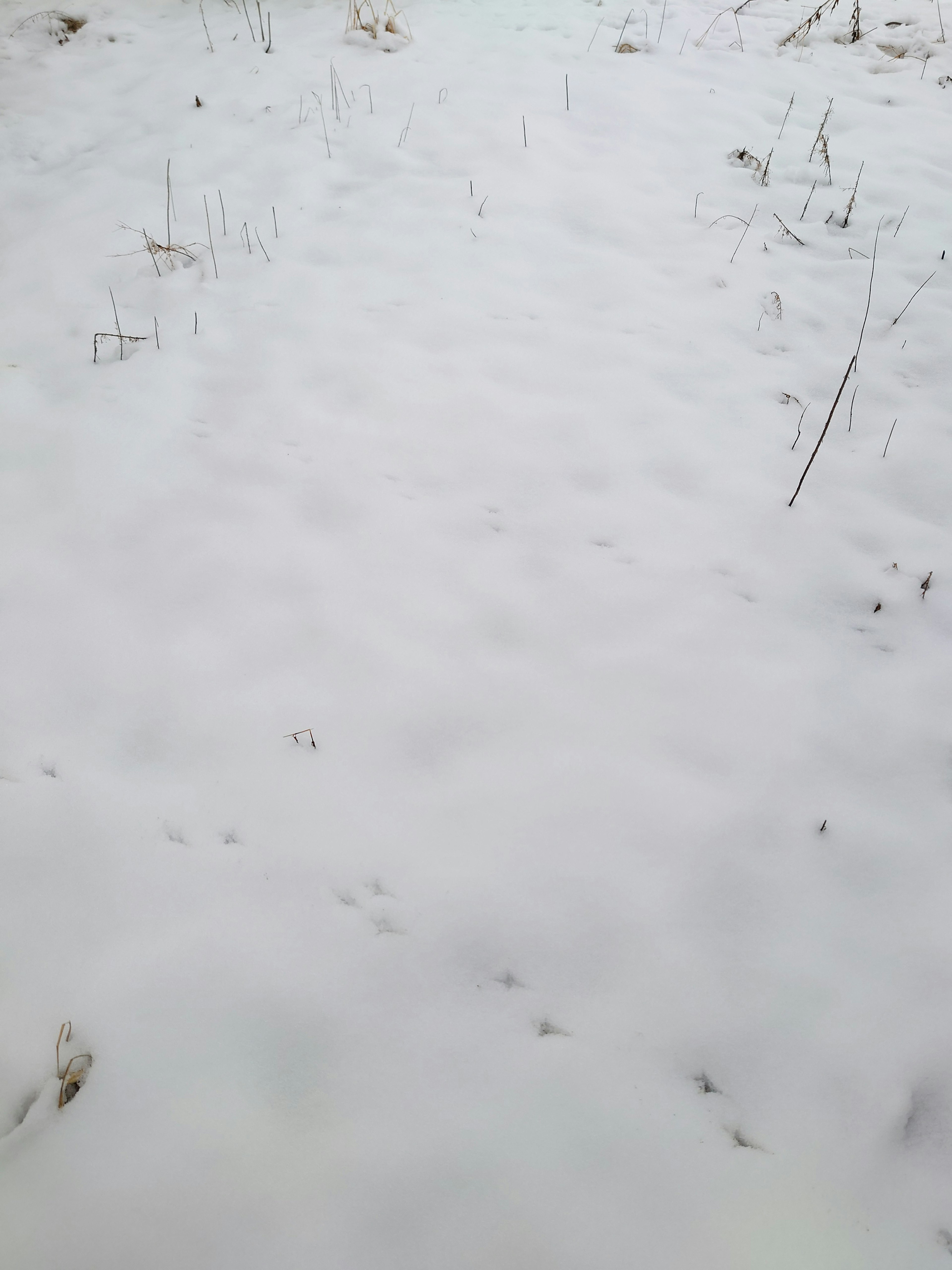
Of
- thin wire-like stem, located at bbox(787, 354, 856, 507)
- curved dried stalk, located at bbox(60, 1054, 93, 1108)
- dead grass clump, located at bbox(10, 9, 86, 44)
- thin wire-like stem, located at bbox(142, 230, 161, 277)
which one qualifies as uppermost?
dead grass clump, located at bbox(10, 9, 86, 44)

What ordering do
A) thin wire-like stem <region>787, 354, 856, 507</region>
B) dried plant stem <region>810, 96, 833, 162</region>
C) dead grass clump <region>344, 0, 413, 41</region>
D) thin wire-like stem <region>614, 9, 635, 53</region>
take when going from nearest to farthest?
1. thin wire-like stem <region>787, 354, 856, 507</region>
2. dried plant stem <region>810, 96, 833, 162</region>
3. thin wire-like stem <region>614, 9, 635, 53</region>
4. dead grass clump <region>344, 0, 413, 41</region>

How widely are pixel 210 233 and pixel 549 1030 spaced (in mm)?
2984

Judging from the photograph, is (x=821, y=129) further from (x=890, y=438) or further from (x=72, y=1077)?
(x=72, y=1077)

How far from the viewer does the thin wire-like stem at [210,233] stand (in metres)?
2.65

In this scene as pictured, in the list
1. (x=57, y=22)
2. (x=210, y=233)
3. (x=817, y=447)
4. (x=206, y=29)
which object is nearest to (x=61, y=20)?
(x=57, y=22)

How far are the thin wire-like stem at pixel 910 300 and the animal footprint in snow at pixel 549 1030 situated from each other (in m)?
2.47

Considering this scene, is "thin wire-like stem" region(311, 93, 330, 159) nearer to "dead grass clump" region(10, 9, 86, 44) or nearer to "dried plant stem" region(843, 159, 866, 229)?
"dead grass clump" region(10, 9, 86, 44)

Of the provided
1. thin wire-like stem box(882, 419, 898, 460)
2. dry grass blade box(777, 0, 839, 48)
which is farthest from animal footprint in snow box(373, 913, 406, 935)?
dry grass blade box(777, 0, 839, 48)

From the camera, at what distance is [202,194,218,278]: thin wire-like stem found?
2.65 m

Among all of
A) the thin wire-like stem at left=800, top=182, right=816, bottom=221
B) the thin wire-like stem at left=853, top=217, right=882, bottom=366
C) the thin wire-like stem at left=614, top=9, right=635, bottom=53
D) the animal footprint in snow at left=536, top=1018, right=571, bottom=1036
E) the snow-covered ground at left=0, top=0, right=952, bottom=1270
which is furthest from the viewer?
the thin wire-like stem at left=614, top=9, right=635, bottom=53

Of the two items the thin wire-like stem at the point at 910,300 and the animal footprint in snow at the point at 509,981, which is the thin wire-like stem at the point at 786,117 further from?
the animal footprint in snow at the point at 509,981

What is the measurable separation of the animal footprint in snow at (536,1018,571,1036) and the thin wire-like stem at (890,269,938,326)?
247cm

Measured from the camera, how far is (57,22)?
428 cm

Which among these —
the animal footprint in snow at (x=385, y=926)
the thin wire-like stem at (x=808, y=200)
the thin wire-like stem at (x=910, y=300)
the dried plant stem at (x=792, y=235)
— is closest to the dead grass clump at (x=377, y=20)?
the thin wire-like stem at (x=808, y=200)
